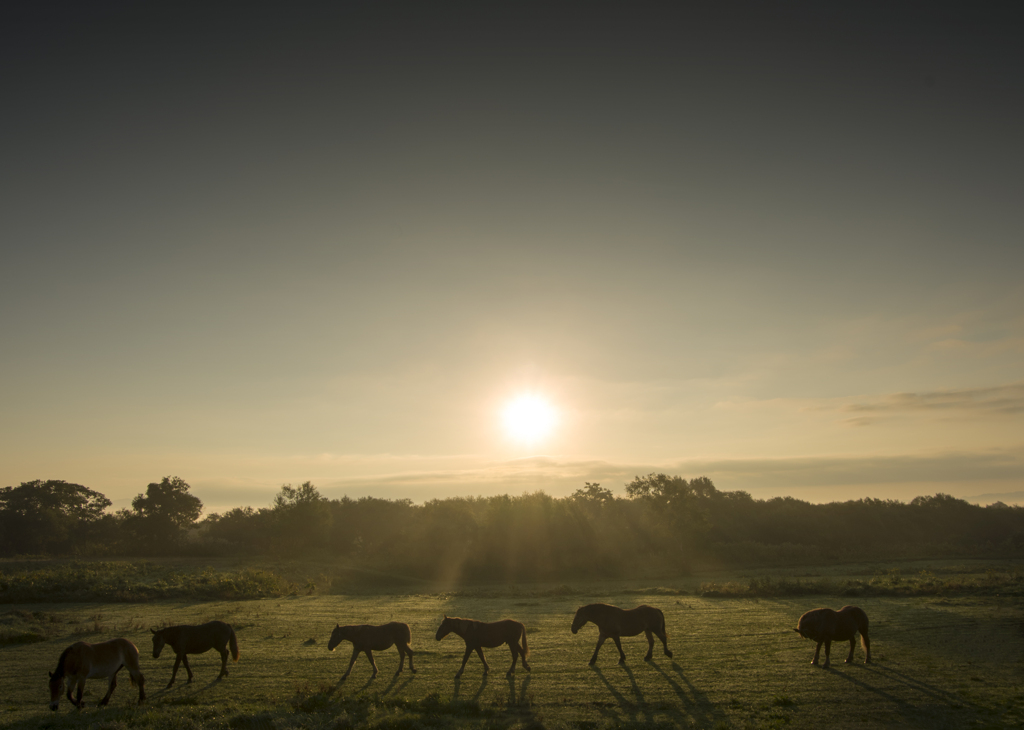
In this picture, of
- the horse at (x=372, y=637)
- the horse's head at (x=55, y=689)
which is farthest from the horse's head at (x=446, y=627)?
the horse's head at (x=55, y=689)

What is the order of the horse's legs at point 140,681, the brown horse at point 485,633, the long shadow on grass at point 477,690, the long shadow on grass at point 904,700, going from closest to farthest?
the long shadow on grass at point 904,700 < the horse's legs at point 140,681 < the long shadow on grass at point 477,690 < the brown horse at point 485,633

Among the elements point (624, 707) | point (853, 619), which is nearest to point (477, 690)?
point (624, 707)

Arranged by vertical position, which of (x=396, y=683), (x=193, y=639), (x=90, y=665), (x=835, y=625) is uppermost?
(x=835, y=625)

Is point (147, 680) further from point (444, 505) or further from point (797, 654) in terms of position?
point (444, 505)

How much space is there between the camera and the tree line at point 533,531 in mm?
61812

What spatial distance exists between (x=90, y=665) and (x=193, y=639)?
2908 millimetres

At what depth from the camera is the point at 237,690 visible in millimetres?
15039

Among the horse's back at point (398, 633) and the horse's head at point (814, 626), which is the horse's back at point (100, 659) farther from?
the horse's head at point (814, 626)

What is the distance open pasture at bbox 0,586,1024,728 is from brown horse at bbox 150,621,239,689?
86 centimetres

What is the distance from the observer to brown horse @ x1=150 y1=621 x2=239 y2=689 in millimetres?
15570

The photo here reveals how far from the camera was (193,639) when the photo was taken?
1577 centimetres

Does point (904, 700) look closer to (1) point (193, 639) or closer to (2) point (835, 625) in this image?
(2) point (835, 625)

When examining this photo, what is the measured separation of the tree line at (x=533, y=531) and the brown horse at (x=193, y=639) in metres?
46.5

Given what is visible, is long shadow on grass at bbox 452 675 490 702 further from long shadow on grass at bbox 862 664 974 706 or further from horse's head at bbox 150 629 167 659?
long shadow on grass at bbox 862 664 974 706
